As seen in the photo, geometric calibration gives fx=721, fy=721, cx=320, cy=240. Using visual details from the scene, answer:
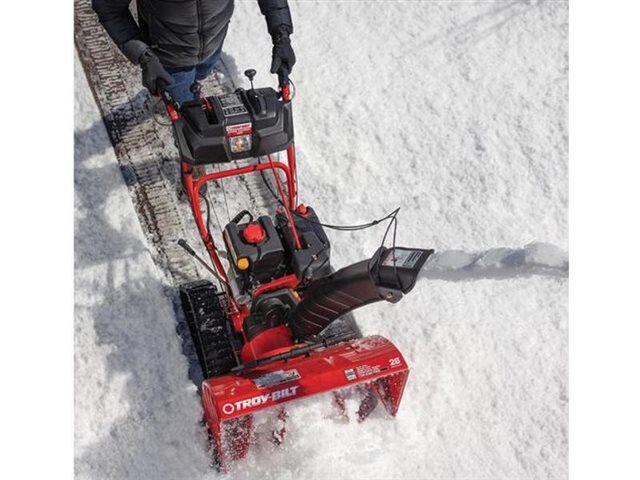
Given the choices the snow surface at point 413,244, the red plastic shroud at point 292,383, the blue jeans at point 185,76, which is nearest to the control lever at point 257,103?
the blue jeans at point 185,76

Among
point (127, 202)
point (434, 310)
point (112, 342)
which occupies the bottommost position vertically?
point (434, 310)

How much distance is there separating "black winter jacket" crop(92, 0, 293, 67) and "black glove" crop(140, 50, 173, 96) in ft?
0.13

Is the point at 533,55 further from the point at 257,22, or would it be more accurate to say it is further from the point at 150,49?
the point at 150,49

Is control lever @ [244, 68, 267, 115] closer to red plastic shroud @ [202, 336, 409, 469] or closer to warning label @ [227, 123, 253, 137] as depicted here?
warning label @ [227, 123, 253, 137]

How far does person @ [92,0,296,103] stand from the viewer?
3959 mm

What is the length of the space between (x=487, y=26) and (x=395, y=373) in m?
3.59

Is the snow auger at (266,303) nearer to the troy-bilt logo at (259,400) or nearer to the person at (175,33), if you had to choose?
the troy-bilt logo at (259,400)

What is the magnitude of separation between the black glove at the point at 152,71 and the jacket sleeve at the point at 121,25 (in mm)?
39

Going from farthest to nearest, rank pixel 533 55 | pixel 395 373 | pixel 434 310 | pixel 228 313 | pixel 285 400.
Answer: pixel 533 55 → pixel 434 310 → pixel 228 313 → pixel 395 373 → pixel 285 400

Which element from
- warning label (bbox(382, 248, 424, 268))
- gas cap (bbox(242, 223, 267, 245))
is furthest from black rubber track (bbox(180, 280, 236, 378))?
warning label (bbox(382, 248, 424, 268))

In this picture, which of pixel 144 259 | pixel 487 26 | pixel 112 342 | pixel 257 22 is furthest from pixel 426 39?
pixel 112 342

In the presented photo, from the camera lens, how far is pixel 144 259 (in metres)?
4.70

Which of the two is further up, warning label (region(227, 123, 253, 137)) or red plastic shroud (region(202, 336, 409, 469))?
warning label (region(227, 123, 253, 137))

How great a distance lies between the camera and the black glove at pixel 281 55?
13.6 feet
